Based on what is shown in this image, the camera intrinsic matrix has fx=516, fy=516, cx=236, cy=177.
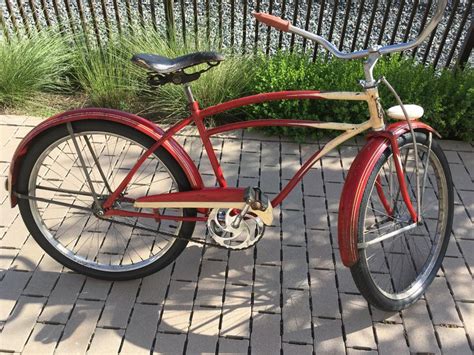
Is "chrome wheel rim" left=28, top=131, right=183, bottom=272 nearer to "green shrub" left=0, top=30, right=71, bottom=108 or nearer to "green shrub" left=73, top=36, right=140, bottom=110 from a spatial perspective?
"green shrub" left=73, top=36, right=140, bottom=110

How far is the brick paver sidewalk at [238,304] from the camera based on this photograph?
8.62 ft

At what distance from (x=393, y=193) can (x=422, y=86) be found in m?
Result: 1.66

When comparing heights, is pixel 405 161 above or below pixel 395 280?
above

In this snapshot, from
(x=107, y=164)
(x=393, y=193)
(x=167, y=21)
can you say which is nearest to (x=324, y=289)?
(x=393, y=193)

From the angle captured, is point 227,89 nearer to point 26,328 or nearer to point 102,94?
point 102,94

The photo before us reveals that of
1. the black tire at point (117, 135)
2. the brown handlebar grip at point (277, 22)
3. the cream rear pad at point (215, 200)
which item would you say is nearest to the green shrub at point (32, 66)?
the black tire at point (117, 135)

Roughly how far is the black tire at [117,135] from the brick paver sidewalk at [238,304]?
9cm

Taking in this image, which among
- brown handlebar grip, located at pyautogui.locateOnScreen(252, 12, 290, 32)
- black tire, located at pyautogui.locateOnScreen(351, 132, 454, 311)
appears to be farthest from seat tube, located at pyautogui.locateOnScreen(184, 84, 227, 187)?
black tire, located at pyautogui.locateOnScreen(351, 132, 454, 311)

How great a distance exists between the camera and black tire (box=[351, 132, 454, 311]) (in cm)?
243

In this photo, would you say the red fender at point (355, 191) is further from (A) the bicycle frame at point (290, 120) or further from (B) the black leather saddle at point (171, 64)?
(B) the black leather saddle at point (171, 64)

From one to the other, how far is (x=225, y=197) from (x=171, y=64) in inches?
27.3

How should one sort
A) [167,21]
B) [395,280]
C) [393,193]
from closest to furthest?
1. [393,193]
2. [395,280]
3. [167,21]

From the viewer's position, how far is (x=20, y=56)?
457 cm

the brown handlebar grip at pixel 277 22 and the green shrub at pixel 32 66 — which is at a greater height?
the brown handlebar grip at pixel 277 22
